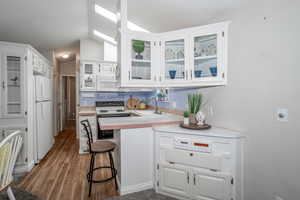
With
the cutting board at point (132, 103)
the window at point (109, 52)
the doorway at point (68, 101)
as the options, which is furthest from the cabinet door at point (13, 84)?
the doorway at point (68, 101)

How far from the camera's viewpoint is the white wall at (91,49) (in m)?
4.47

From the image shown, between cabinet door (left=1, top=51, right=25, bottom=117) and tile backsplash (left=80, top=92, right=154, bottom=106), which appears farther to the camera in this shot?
tile backsplash (left=80, top=92, right=154, bottom=106)

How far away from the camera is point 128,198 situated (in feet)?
6.53

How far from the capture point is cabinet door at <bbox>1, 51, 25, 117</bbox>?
2.62 meters

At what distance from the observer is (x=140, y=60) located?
87.0 inches

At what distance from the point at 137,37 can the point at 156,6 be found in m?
0.60

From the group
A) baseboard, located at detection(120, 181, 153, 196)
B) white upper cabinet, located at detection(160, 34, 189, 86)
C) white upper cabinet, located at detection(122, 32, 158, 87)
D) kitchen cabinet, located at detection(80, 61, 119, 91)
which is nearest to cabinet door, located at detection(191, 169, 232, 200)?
baseboard, located at detection(120, 181, 153, 196)

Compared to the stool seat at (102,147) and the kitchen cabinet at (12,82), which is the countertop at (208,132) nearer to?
the stool seat at (102,147)

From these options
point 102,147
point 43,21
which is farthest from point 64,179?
point 43,21

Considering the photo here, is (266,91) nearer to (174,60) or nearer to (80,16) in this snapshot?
(174,60)

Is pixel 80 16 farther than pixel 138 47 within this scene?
Yes

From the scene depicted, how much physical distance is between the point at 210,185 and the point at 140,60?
178cm

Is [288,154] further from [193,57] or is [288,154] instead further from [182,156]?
[193,57]

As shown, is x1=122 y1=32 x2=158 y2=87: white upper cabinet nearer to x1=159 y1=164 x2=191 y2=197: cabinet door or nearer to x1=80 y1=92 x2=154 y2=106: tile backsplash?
x1=159 y1=164 x2=191 y2=197: cabinet door
